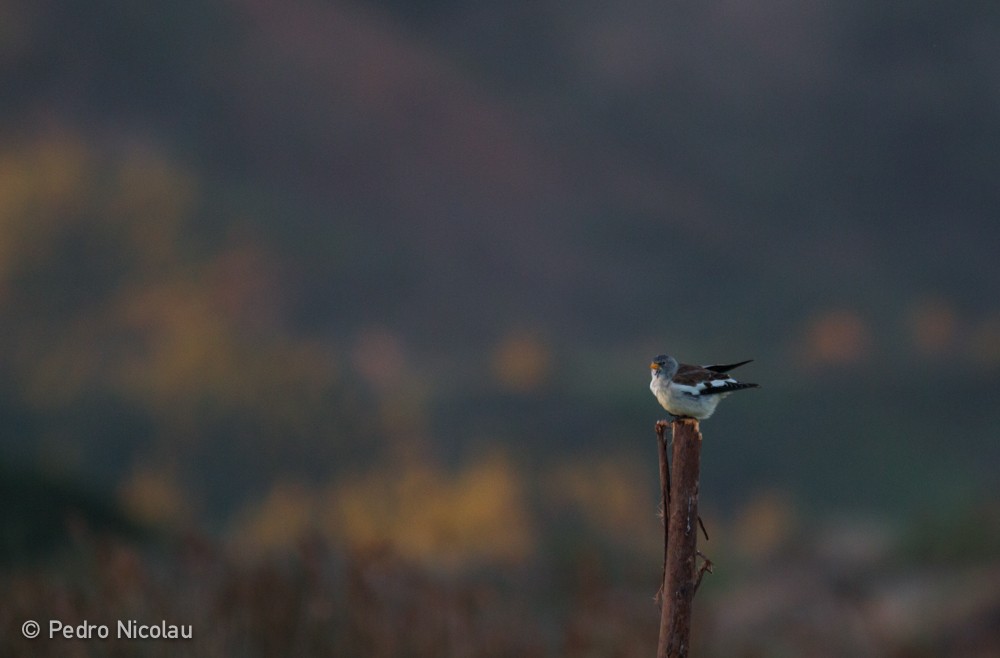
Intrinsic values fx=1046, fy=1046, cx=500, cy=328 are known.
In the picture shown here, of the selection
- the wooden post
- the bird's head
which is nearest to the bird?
the bird's head

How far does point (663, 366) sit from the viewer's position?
532 centimetres

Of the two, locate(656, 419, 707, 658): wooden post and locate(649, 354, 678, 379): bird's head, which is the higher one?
locate(649, 354, 678, 379): bird's head

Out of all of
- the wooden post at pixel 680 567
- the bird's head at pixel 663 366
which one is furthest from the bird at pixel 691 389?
the wooden post at pixel 680 567

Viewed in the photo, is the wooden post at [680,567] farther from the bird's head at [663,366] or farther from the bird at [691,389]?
the bird's head at [663,366]

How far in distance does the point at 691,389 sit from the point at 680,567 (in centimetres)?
104

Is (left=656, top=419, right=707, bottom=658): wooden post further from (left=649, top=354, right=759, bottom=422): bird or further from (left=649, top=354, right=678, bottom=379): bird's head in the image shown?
(left=649, top=354, right=678, bottom=379): bird's head

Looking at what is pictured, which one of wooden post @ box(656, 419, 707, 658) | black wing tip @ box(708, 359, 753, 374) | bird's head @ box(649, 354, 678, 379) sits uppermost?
bird's head @ box(649, 354, 678, 379)

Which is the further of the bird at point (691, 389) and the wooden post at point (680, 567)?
the bird at point (691, 389)

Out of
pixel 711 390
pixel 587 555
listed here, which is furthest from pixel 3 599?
pixel 711 390

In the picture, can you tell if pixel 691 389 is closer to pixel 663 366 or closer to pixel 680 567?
pixel 663 366

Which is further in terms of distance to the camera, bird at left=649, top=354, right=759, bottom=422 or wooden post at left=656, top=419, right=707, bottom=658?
bird at left=649, top=354, right=759, bottom=422

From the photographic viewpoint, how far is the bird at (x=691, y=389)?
5.06 metres

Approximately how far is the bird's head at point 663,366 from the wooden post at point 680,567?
933mm

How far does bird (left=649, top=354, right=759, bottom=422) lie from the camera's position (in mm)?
5062
